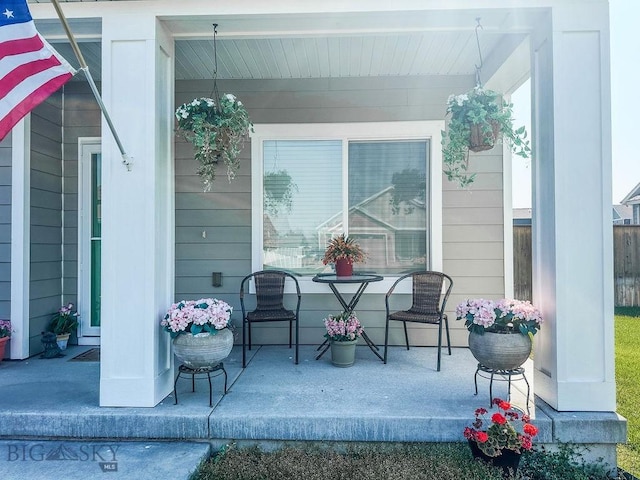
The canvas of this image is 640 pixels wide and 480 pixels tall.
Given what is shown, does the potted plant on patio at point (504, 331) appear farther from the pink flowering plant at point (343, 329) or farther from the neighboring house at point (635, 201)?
the neighboring house at point (635, 201)

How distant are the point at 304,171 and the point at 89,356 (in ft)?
8.53

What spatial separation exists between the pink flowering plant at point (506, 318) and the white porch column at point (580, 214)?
0.12 m

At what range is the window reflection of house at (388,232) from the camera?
4.15 meters

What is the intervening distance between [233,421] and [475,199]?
2.94 meters

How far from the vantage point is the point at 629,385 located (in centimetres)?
362

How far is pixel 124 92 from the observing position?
2627 millimetres

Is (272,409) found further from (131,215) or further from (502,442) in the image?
(131,215)

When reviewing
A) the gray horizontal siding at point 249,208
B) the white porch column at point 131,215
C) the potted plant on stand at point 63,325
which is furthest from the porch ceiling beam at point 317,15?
the potted plant on stand at point 63,325

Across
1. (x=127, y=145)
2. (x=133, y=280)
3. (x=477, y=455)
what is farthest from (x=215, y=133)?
(x=477, y=455)

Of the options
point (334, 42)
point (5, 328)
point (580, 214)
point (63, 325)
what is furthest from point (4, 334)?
point (580, 214)

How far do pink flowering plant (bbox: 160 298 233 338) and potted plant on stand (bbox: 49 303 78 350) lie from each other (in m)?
1.88

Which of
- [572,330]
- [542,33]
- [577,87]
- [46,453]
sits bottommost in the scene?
[46,453]

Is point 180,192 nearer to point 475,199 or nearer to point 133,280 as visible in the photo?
point 133,280

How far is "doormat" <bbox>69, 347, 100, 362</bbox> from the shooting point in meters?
3.62
